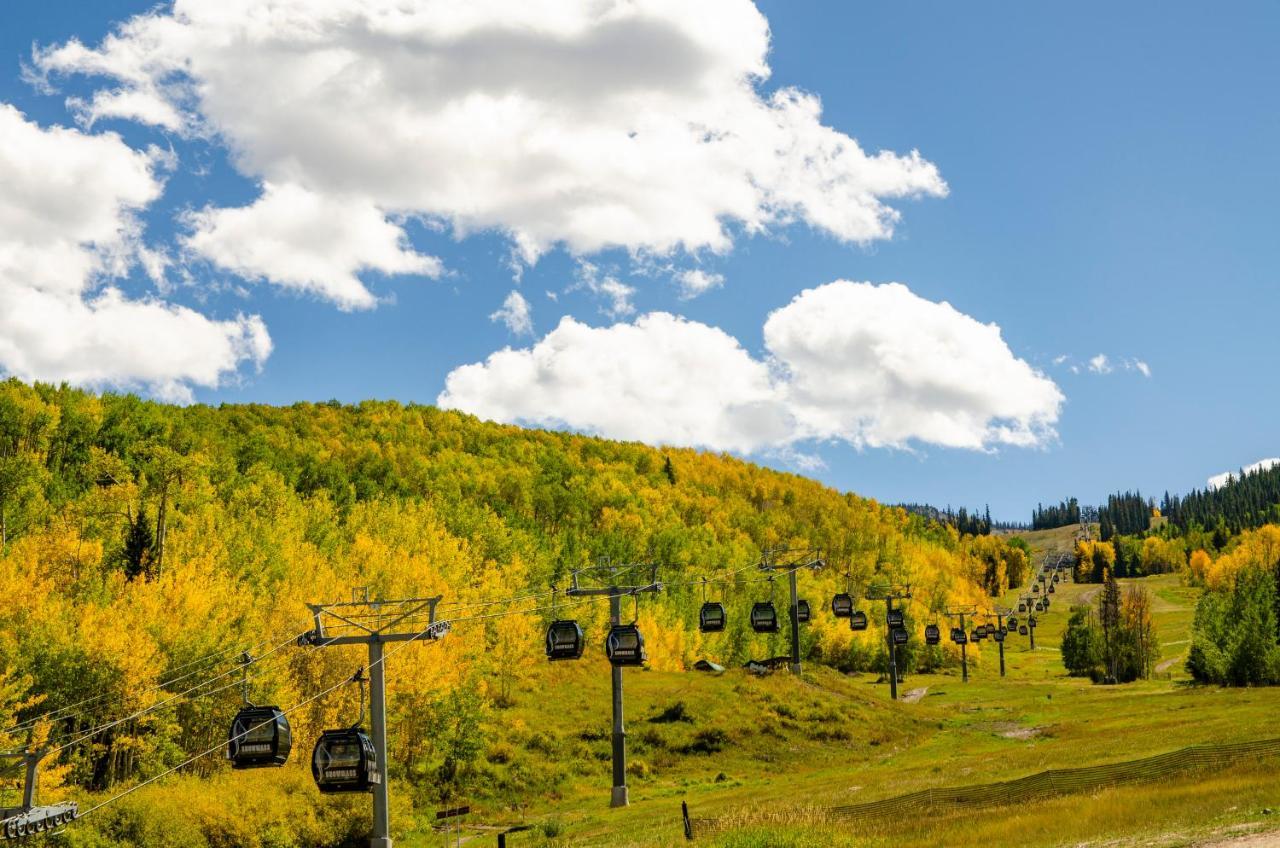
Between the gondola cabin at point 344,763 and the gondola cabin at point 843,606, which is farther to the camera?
the gondola cabin at point 843,606

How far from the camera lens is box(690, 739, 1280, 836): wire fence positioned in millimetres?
36500

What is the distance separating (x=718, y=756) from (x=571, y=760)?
33.9ft

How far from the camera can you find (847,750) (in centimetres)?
7738

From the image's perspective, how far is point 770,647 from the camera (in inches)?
5714

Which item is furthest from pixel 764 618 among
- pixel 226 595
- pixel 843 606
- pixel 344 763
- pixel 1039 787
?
pixel 226 595

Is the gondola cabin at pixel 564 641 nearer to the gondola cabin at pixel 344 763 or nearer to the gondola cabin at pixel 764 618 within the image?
the gondola cabin at pixel 344 763

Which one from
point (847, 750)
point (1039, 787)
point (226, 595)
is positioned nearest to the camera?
point (1039, 787)

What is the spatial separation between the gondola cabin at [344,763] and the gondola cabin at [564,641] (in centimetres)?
1114

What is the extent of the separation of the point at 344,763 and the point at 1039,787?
2378 centimetres

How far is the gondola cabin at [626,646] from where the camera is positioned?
149ft

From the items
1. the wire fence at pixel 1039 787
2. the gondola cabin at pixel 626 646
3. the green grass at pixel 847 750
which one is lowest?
the green grass at pixel 847 750

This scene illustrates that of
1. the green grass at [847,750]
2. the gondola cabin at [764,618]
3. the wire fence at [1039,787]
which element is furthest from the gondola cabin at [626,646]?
the gondola cabin at [764,618]

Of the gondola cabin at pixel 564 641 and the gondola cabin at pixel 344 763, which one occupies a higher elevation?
the gondola cabin at pixel 564 641

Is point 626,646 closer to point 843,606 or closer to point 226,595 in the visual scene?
point 843,606
